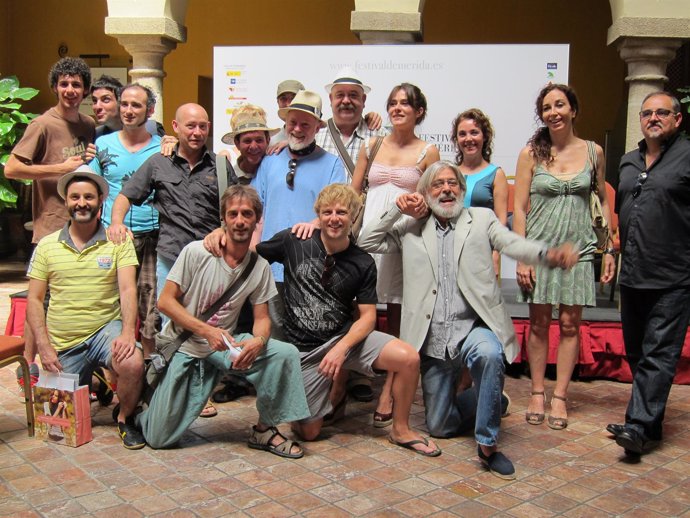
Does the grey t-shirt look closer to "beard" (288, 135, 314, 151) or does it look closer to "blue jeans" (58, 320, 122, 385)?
"blue jeans" (58, 320, 122, 385)

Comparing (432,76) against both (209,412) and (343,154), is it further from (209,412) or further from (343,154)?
(209,412)

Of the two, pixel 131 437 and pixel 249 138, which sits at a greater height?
pixel 249 138

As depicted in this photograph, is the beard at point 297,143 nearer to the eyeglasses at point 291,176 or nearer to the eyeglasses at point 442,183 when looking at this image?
the eyeglasses at point 291,176

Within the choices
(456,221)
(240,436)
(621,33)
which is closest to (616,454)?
(456,221)

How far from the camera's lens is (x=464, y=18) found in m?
9.45

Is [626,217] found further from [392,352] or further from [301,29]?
[301,29]

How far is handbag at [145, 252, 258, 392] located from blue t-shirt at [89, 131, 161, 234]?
0.86m

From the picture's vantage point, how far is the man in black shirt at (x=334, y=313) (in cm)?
352

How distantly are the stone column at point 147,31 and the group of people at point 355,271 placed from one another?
8.00 ft

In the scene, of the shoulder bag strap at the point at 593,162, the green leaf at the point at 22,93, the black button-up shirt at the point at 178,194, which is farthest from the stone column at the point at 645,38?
the green leaf at the point at 22,93

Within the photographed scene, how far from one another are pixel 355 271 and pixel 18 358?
61.9 inches

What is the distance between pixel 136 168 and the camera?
13.7ft

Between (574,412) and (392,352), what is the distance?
1.34m

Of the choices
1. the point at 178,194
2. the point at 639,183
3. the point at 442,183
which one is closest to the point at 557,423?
the point at 639,183
